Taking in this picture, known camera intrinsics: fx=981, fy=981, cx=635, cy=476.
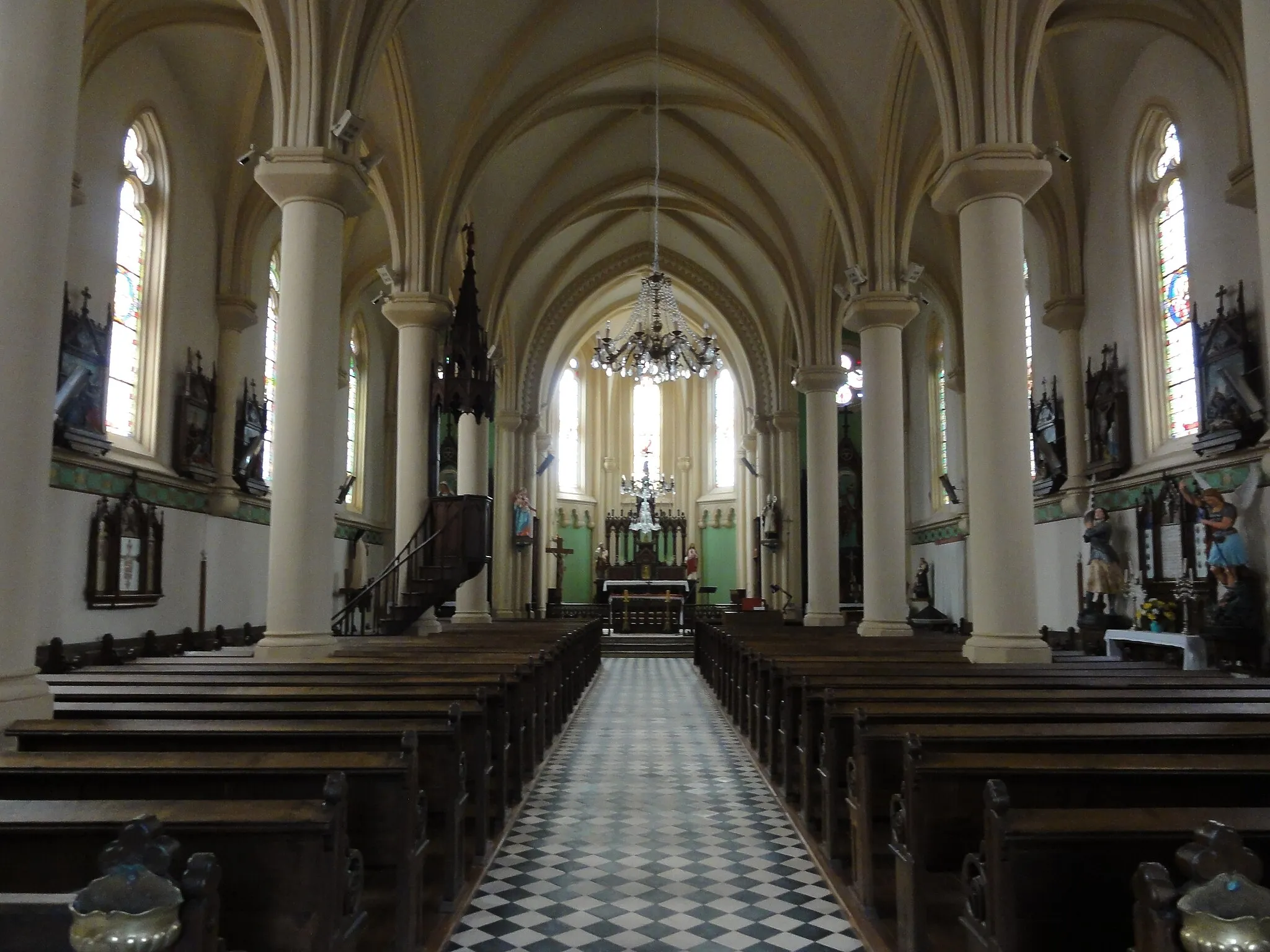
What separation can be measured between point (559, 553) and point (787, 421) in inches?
355

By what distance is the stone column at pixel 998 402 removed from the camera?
29.2 feet

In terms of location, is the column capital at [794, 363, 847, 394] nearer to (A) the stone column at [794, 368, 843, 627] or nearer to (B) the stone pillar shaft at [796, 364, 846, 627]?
(A) the stone column at [794, 368, 843, 627]

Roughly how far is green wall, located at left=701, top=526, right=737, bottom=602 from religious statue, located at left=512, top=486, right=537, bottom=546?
1060 cm

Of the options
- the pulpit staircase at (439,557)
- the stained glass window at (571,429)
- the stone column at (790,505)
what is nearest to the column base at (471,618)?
the pulpit staircase at (439,557)

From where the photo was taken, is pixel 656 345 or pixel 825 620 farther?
pixel 825 620

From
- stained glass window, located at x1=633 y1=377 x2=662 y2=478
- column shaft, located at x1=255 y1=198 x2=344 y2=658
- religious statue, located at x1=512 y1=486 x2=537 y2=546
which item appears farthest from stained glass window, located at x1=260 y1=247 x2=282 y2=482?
stained glass window, located at x1=633 y1=377 x2=662 y2=478

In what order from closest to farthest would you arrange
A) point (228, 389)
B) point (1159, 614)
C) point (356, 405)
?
point (1159, 614) < point (228, 389) < point (356, 405)

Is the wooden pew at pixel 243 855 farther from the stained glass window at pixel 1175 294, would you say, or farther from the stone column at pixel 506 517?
the stone column at pixel 506 517

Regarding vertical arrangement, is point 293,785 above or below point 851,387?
below

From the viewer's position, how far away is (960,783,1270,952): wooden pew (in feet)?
9.36

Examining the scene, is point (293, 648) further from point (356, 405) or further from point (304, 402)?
point (356, 405)

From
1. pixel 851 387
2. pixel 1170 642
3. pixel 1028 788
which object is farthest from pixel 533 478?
pixel 1028 788

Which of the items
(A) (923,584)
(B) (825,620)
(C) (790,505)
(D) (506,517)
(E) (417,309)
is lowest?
(B) (825,620)

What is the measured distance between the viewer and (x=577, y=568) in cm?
3412
